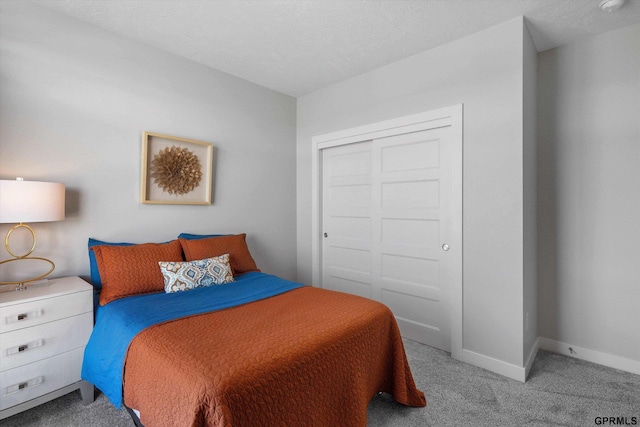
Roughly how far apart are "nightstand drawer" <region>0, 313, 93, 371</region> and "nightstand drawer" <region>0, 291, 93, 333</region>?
0.10ft

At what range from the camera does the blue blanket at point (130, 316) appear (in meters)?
1.60

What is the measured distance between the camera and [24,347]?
1.72 metres

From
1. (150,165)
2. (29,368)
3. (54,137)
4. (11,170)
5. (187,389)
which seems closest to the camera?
(187,389)

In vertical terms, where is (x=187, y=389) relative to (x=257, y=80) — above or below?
below

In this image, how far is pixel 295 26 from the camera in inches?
93.0

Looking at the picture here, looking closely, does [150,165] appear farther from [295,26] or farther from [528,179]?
[528,179]

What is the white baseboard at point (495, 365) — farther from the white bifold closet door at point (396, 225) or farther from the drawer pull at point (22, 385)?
the drawer pull at point (22, 385)

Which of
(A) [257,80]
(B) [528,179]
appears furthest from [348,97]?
(B) [528,179]

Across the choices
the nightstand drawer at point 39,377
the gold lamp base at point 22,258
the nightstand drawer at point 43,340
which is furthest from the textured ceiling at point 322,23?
the nightstand drawer at point 39,377

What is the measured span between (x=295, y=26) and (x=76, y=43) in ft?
5.26

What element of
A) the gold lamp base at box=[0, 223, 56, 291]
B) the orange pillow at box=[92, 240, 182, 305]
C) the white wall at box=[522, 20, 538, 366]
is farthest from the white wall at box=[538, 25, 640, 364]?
the gold lamp base at box=[0, 223, 56, 291]

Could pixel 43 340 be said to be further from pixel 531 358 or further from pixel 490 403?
pixel 531 358

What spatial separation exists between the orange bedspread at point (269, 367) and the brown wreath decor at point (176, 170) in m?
1.46

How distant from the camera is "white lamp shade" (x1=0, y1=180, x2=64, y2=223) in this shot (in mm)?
1750
